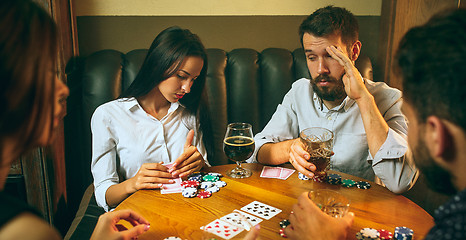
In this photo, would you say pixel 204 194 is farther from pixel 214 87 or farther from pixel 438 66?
pixel 214 87

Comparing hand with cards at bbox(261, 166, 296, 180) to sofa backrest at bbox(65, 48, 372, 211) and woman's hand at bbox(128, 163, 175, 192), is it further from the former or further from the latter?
sofa backrest at bbox(65, 48, 372, 211)

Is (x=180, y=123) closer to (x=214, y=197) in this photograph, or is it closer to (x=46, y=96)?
(x=214, y=197)

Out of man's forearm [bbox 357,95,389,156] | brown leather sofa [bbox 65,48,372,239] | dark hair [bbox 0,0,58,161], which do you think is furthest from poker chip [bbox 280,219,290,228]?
brown leather sofa [bbox 65,48,372,239]

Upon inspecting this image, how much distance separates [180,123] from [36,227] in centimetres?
153

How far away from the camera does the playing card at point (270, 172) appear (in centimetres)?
171

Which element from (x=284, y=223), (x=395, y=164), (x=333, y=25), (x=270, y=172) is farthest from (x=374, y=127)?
(x=284, y=223)

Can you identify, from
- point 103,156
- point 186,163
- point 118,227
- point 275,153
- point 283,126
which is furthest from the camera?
point 283,126

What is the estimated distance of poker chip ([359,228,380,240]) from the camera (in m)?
1.17

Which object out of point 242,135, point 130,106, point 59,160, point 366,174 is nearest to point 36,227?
point 242,135

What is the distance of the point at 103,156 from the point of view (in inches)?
78.0

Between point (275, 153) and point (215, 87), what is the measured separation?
1.03 meters

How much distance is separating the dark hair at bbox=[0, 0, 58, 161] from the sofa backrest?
5.94ft

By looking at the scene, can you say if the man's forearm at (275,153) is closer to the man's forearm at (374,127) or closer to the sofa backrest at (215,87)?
the man's forearm at (374,127)

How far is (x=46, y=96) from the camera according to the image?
0.81 m
